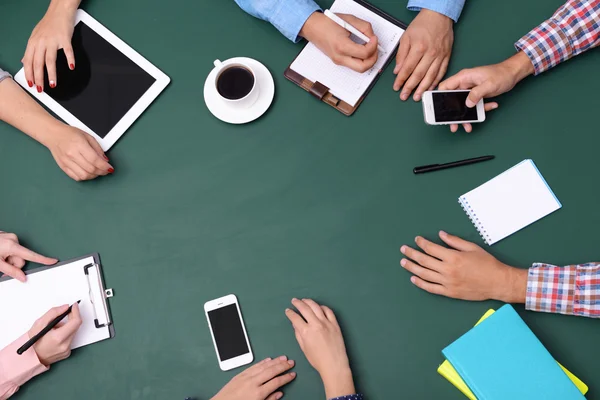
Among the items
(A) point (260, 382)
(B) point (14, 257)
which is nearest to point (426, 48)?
(A) point (260, 382)

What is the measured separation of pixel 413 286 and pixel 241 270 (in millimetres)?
361

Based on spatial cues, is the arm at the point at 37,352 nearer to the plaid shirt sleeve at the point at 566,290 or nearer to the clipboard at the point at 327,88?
the clipboard at the point at 327,88

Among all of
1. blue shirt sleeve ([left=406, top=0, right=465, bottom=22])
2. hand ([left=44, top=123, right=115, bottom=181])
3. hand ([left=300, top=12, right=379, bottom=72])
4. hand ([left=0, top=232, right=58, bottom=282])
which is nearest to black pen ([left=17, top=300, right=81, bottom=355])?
hand ([left=0, top=232, right=58, bottom=282])

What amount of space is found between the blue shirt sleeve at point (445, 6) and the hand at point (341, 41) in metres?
0.13

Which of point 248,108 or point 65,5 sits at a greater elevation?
point 65,5

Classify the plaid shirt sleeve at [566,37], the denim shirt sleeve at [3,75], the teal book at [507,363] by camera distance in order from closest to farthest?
the teal book at [507,363], the plaid shirt sleeve at [566,37], the denim shirt sleeve at [3,75]

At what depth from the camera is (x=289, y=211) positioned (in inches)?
41.2

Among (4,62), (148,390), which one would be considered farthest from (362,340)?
(4,62)

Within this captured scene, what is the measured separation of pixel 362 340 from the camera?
0.99 meters

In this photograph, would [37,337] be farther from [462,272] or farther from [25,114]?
[462,272]

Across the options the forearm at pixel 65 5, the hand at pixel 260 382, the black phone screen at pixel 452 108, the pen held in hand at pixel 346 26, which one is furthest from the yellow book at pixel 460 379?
the forearm at pixel 65 5

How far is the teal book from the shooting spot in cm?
90

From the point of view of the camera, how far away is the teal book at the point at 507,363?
0.90m

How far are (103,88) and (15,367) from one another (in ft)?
2.02
